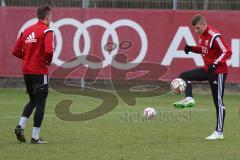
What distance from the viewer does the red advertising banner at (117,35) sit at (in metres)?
24.0

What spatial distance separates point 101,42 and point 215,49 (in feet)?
38.6

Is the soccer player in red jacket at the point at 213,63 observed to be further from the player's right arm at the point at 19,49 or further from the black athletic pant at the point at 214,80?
the player's right arm at the point at 19,49

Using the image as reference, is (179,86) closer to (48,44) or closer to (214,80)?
(214,80)

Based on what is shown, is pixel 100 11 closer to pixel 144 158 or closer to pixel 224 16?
pixel 224 16

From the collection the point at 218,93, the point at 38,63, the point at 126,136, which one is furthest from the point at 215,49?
the point at 38,63

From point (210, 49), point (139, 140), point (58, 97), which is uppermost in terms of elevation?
point (210, 49)

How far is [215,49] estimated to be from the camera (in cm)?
1288

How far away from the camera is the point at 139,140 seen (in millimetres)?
12586

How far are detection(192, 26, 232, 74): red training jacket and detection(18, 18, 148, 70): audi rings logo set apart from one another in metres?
11.1

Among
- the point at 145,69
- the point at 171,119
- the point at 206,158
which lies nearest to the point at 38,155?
the point at 206,158

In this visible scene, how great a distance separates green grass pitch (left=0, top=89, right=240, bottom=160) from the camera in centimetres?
1071

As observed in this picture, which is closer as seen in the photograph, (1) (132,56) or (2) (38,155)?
(2) (38,155)

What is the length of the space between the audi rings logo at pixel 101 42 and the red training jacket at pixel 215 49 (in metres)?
11.1

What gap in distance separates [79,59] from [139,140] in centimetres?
1190
